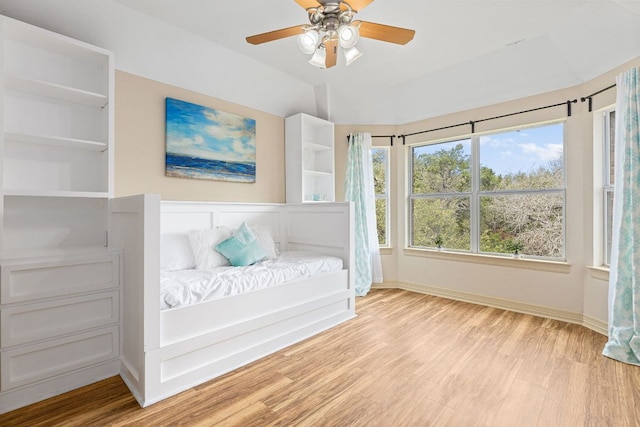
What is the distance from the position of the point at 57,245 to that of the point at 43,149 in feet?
2.25

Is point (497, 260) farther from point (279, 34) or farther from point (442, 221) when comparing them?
point (279, 34)

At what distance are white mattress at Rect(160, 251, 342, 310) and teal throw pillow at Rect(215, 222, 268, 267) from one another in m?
0.08

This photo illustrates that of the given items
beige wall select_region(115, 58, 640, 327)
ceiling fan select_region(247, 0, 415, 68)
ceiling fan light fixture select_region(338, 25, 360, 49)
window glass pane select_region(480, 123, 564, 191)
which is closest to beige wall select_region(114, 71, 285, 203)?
beige wall select_region(115, 58, 640, 327)

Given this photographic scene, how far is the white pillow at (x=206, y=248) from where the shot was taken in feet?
8.39

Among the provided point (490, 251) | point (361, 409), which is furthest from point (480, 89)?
point (361, 409)

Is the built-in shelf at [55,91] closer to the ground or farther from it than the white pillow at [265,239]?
farther from it

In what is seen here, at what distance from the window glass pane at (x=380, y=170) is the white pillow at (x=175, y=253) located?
105 inches

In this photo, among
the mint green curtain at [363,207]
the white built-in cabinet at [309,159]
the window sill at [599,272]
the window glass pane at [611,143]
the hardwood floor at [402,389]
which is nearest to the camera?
the hardwood floor at [402,389]

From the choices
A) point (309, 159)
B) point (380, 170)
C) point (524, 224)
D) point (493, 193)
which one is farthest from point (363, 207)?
point (524, 224)

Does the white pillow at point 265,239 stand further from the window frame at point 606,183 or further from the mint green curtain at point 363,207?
the window frame at point 606,183

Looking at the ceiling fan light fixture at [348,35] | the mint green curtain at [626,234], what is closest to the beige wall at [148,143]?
the ceiling fan light fixture at [348,35]

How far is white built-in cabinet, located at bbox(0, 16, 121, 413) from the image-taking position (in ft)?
5.61

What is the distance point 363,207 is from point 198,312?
2569 mm

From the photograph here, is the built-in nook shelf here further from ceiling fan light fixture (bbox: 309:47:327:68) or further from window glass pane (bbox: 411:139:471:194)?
ceiling fan light fixture (bbox: 309:47:327:68)
